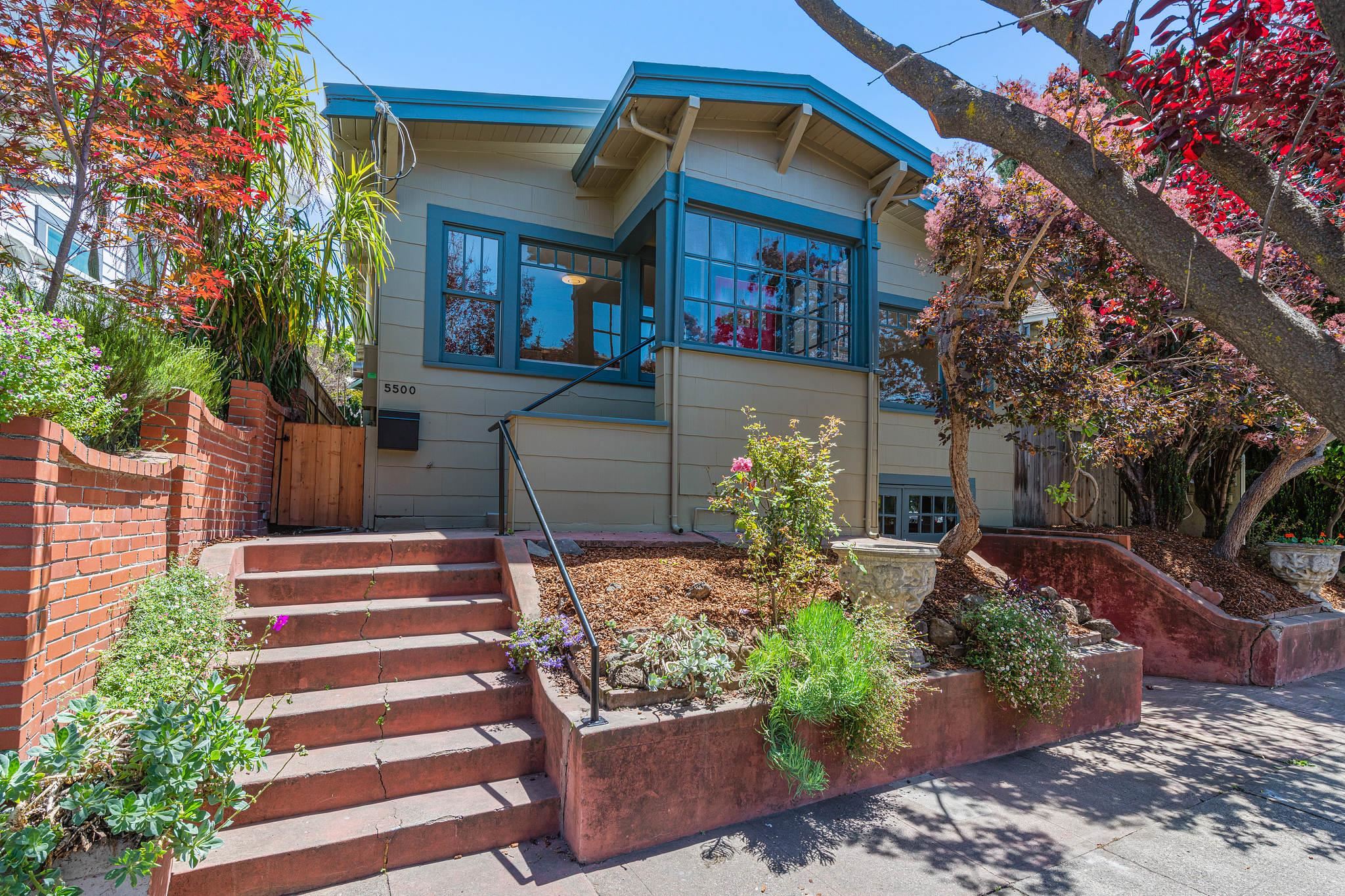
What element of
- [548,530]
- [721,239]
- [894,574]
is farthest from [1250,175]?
[721,239]

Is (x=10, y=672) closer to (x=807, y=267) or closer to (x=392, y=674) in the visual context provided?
(x=392, y=674)

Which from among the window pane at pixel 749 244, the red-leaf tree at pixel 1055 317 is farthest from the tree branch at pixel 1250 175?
the window pane at pixel 749 244

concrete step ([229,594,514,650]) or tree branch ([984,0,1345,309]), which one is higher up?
tree branch ([984,0,1345,309])

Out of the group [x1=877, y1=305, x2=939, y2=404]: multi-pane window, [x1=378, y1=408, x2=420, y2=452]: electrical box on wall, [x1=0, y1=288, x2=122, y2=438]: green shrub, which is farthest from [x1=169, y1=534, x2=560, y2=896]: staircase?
[x1=877, y1=305, x2=939, y2=404]: multi-pane window

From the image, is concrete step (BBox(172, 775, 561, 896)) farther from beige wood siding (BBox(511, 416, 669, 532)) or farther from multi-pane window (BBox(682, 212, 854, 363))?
multi-pane window (BBox(682, 212, 854, 363))

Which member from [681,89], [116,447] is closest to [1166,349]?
[681,89]

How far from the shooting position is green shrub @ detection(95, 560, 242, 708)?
2727 millimetres

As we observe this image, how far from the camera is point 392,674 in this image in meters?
3.55

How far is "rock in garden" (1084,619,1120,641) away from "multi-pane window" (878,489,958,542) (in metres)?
2.63

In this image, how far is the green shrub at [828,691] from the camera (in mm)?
3246

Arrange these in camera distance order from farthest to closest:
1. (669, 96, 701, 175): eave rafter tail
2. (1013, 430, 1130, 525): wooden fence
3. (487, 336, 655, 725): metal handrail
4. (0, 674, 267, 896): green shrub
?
1. (1013, 430, 1130, 525): wooden fence
2. (669, 96, 701, 175): eave rafter tail
3. (487, 336, 655, 725): metal handrail
4. (0, 674, 267, 896): green shrub

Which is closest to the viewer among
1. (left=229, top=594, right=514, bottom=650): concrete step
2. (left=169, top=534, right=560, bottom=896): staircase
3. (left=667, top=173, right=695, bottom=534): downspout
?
(left=169, top=534, right=560, bottom=896): staircase

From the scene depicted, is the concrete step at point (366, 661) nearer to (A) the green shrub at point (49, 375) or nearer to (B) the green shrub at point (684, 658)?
(B) the green shrub at point (684, 658)

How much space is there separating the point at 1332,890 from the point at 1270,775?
147cm
